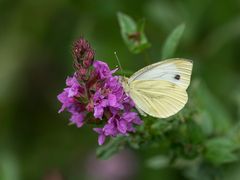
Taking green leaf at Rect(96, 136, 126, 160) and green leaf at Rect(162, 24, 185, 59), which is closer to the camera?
green leaf at Rect(96, 136, 126, 160)

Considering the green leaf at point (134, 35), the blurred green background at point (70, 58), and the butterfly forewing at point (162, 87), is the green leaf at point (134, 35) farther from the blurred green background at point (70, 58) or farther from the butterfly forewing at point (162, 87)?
the blurred green background at point (70, 58)

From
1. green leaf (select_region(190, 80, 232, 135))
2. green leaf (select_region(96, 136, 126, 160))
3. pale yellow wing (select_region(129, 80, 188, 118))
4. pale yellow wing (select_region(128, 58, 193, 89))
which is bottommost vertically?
green leaf (select_region(190, 80, 232, 135))

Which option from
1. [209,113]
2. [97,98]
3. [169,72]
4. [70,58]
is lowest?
[209,113]

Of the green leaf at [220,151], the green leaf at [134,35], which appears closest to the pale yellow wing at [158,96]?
the green leaf at [134,35]

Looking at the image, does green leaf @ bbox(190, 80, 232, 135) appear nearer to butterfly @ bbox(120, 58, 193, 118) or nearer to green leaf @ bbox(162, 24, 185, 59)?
green leaf @ bbox(162, 24, 185, 59)

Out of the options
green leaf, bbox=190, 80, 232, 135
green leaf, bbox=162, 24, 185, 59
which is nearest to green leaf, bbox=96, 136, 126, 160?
green leaf, bbox=190, 80, 232, 135

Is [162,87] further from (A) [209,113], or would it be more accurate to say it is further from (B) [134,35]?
(A) [209,113]

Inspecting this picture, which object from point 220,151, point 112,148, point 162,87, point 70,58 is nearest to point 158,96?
point 162,87
